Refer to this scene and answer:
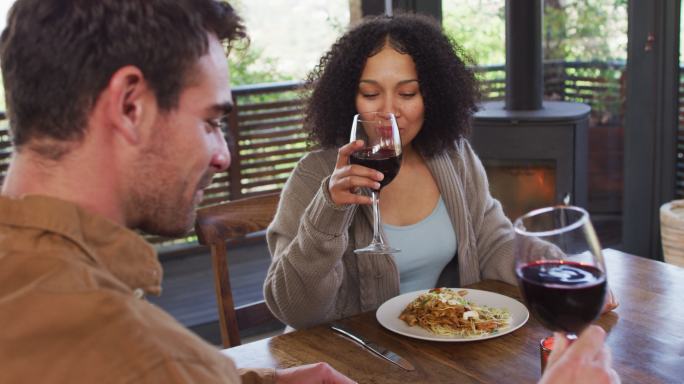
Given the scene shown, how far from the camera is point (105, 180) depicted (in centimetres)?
94

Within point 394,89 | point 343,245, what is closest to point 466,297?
point 343,245

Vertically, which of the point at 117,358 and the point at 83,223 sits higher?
the point at 83,223

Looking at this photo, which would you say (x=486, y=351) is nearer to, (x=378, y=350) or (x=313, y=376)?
(x=378, y=350)

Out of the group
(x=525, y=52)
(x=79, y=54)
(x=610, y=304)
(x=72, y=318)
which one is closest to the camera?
(x=72, y=318)

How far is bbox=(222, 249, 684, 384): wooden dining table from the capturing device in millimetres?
1431

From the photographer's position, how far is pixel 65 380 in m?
0.78

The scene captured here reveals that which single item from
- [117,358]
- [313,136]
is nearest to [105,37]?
[117,358]

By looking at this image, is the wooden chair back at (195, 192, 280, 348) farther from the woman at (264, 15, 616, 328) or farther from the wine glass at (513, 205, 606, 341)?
the wine glass at (513, 205, 606, 341)

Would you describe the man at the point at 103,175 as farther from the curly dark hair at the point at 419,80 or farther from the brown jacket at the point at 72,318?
the curly dark hair at the point at 419,80

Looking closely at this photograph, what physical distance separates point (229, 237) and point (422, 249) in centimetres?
49

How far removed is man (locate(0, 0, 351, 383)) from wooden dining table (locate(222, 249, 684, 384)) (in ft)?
1.83

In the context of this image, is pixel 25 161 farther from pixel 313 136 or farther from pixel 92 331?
pixel 313 136

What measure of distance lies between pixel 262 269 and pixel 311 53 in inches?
47.9

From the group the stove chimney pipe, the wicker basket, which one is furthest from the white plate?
the stove chimney pipe
